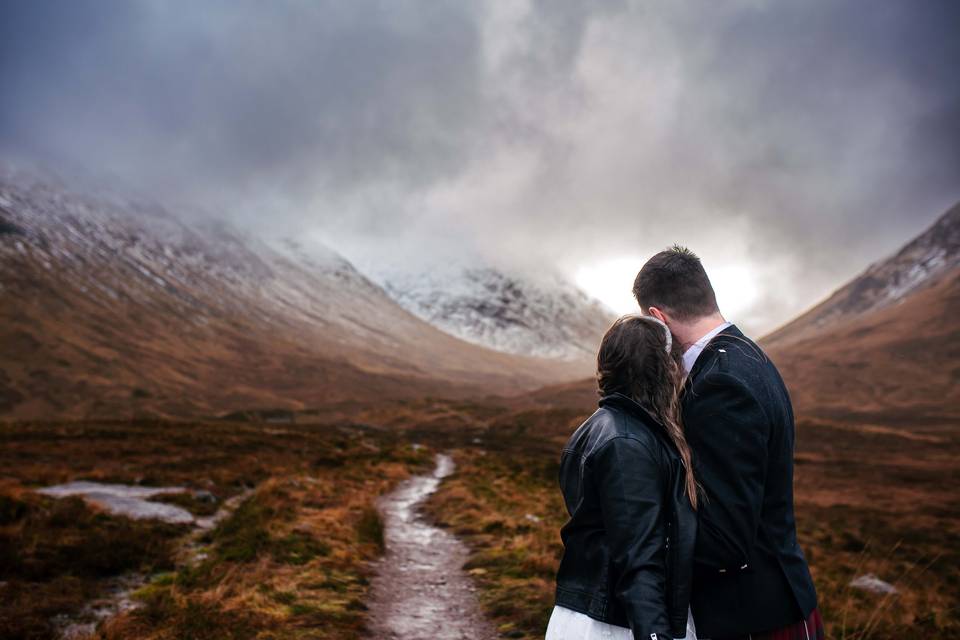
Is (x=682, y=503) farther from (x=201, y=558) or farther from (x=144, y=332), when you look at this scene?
(x=144, y=332)

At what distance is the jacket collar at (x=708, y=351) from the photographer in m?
3.17

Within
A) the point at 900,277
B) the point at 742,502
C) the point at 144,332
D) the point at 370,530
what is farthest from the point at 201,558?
the point at 900,277

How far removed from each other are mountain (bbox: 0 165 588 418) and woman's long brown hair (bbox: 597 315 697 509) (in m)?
99.8

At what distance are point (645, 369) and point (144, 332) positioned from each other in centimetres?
14677

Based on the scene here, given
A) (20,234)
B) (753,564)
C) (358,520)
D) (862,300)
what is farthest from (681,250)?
(862,300)

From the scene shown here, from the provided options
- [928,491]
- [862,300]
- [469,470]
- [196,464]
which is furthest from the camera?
[862,300]

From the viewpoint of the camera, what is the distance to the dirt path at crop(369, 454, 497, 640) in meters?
8.42

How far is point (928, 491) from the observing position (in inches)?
1487

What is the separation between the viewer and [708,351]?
3.19 metres

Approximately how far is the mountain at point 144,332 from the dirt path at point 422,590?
289 ft

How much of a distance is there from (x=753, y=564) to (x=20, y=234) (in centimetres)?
17110

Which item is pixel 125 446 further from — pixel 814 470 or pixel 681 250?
pixel 814 470

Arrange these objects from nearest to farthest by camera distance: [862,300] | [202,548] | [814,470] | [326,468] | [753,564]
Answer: [753,564] < [202,548] < [326,468] < [814,470] < [862,300]

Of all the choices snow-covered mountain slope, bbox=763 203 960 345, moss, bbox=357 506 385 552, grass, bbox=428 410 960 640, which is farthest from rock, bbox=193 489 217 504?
snow-covered mountain slope, bbox=763 203 960 345
